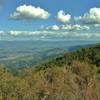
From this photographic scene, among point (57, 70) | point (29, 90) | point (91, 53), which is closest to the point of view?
point (29, 90)

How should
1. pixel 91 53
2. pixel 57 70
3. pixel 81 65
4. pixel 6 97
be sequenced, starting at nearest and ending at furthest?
pixel 6 97
pixel 57 70
pixel 81 65
pixel 91 53

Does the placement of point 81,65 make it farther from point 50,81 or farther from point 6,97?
point 6,97

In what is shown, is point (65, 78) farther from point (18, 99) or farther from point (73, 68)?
point (18, 99)

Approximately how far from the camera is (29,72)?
88812 mm

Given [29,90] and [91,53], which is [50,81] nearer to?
[29,90]

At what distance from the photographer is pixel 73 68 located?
10394cm

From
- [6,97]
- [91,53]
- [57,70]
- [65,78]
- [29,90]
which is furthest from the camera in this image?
[91,53]

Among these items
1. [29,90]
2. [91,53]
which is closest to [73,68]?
[29,90]

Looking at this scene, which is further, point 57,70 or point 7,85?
point 57,70

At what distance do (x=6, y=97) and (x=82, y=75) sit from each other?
3739cm

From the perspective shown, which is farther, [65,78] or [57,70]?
[57,70]

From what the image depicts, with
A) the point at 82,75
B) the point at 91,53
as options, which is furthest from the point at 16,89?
the point at 91,53

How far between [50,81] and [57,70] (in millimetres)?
8132

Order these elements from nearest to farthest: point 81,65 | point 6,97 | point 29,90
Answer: point 6,97 → point 29,90 → point 81,65
